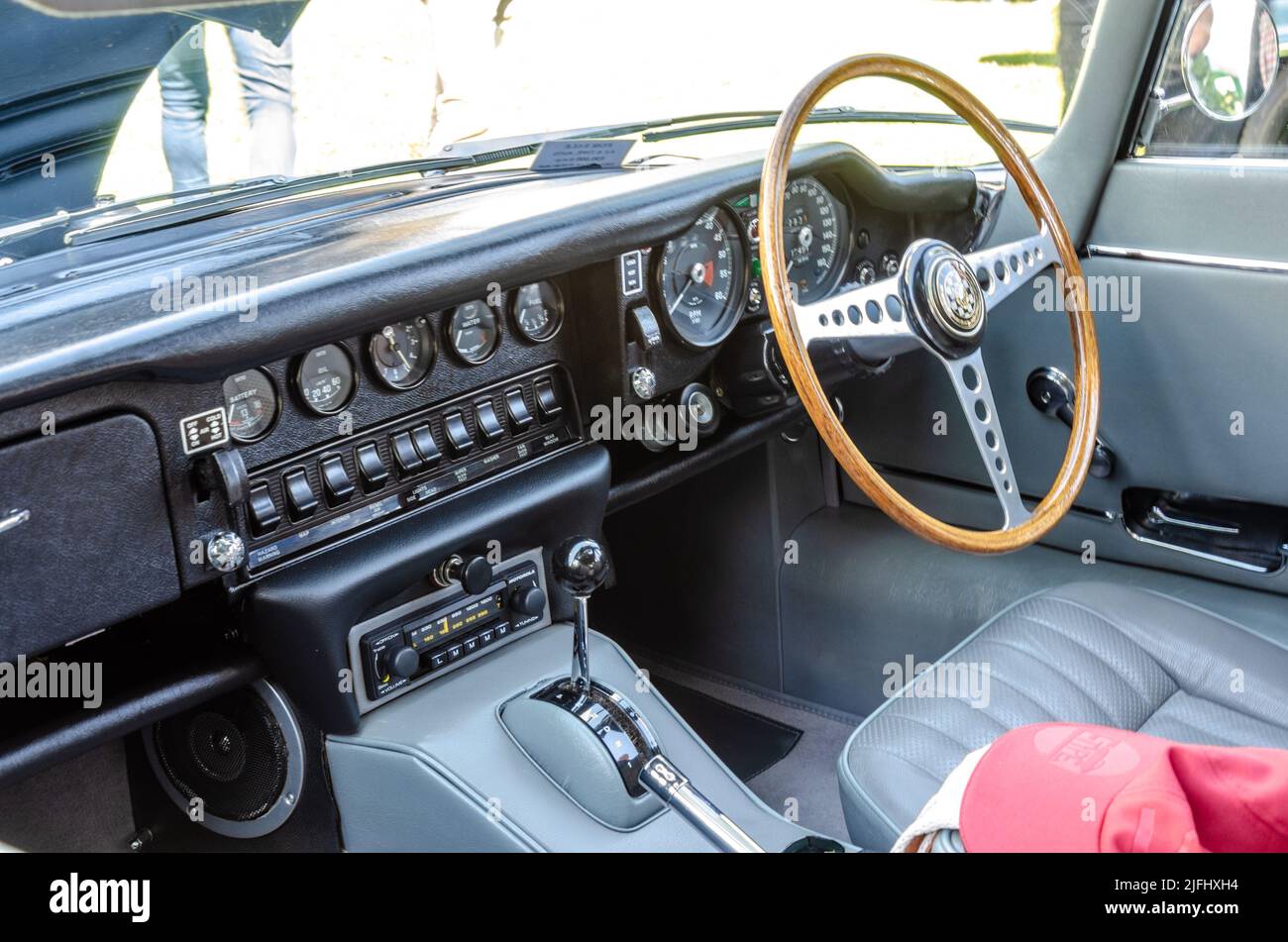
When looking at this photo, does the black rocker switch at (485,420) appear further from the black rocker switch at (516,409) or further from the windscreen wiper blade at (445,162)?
the windscreen wiper blade at (445,162)

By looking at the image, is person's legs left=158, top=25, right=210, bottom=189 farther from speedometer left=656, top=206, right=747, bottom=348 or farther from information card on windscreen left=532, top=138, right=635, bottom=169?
speedometer left=656, top=206, right=747, bottom=348

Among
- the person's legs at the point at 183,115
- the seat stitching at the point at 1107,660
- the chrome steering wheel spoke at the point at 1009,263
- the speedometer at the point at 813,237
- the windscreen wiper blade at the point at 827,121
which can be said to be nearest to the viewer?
the seat stitching at the point at 1107,660

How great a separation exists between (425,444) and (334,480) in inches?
6.4

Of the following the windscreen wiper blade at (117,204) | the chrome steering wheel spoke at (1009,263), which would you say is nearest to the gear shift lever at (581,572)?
the chrome steering wheel spoke at (1009,263)

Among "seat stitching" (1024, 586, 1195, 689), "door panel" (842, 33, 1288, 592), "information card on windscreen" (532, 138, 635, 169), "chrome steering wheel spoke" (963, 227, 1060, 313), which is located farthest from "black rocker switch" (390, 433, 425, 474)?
"door panel" (842, 33, 1288, 592)

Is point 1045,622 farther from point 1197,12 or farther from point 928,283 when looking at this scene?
point 1197,12

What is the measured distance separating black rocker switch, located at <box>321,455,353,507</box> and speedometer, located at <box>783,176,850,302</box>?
34.3 inches

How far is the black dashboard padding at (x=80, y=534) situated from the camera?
1348 mm

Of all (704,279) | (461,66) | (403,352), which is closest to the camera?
(403,352)

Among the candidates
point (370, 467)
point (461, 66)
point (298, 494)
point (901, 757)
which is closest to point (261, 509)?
point (298, 494)

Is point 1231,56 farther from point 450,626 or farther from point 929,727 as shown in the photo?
point 450,626

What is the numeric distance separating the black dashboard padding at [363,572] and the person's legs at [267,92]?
2.46 feet

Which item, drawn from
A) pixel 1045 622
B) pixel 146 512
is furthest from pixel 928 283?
pixel 146 512

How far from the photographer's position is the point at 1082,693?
5.79 feet
